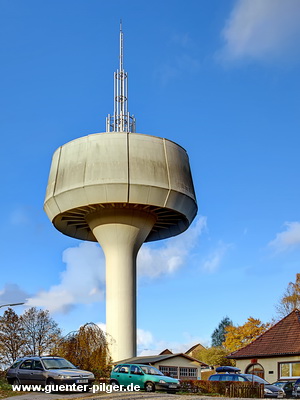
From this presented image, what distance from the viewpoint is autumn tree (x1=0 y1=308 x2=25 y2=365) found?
5341 cm

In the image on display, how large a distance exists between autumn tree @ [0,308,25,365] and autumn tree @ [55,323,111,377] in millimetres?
18872

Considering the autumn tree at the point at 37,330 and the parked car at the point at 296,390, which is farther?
the autumn tree at the point at 37,330

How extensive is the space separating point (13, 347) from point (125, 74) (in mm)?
26337

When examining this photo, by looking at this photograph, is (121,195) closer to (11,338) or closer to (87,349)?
(87,349)

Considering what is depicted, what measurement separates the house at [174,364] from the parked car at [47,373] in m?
11.6

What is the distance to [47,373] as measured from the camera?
2083 centimetres

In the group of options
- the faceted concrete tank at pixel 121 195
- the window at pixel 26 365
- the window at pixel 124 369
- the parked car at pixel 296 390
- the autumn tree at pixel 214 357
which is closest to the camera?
the window at pixel 26 365

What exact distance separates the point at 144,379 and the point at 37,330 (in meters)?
33.0

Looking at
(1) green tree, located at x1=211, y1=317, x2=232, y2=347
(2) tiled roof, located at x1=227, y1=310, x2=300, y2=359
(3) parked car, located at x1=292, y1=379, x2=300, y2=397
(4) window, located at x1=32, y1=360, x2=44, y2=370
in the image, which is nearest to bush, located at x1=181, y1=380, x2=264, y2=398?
(3) parked car, located at x1=292, y1=379, x2=300, y2=397

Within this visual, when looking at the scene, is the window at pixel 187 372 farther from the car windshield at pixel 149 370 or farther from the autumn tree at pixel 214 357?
the autumn tree at pixel 214 357

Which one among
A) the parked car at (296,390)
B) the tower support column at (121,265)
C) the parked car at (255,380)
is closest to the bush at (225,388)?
the parked car at (255,380)

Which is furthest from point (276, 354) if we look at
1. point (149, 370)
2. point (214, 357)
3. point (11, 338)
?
point (214, 357)

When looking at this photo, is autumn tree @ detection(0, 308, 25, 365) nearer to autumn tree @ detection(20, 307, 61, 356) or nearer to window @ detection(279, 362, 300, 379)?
autumn tree @ detection(20, 307, 61, 356)

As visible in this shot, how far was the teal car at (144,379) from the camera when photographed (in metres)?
24.7
